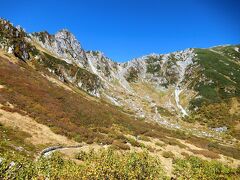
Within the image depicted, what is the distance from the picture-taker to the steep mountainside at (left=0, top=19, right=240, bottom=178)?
116 feet

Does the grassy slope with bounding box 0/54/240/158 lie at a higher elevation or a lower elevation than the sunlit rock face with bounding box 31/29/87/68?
lower

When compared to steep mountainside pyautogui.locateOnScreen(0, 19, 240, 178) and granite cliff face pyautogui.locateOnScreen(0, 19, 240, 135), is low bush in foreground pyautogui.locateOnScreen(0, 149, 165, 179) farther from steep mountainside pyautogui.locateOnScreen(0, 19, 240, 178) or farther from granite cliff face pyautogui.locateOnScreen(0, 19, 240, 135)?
granite cliff face pyautogui.locateOnScreen(0, 19, 240, 135)

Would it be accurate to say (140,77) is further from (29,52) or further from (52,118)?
(52,118)

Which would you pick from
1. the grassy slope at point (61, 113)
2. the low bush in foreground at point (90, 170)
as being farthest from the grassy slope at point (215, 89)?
the low bush in foreground at point (90, 170)

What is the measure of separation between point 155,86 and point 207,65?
112ft

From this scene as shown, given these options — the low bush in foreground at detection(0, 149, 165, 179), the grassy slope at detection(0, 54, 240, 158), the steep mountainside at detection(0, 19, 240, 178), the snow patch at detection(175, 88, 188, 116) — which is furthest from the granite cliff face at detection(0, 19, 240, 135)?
the low bush in foreground at detection(0, 149, 165, 179)

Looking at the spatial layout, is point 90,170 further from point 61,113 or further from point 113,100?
point 113,100

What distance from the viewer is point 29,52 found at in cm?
8250

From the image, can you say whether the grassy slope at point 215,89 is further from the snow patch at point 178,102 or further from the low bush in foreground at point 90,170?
the low bush in foreground at point 90,170

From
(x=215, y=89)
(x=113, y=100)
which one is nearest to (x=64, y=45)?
(x=113, y=100)

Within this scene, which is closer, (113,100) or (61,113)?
(61,113)

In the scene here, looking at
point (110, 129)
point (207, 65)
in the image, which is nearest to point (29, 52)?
point (110, 129)

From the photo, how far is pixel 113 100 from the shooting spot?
10588cm

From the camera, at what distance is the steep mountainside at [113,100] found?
116 ft
